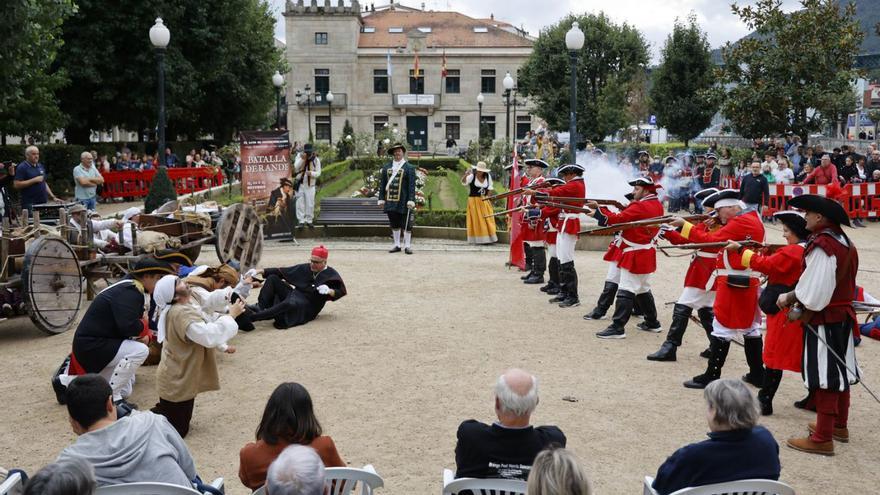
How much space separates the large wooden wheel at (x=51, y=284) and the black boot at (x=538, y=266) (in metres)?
6.21

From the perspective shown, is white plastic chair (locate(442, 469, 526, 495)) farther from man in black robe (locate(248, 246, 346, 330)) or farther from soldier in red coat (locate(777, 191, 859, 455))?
man in black robe (locate(248, 246, 346, 330))

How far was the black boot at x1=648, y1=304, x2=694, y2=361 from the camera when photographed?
838cm

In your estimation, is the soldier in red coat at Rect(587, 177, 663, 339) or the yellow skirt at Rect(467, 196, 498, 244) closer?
the soldier in red coat at Rect(587, 177, 663, 339)

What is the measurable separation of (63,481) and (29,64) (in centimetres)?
1783

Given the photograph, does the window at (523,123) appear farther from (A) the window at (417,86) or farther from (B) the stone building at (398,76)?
(A) the window at (417,86)

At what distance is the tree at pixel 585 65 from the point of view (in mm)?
52125

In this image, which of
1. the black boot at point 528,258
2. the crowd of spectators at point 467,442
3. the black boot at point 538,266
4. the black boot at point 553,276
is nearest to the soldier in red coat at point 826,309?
the crowd of spectators at point 467,442

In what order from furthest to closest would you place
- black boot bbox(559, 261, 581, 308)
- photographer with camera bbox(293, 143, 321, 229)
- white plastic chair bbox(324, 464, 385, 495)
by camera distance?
photographer with camera bbox(293, 143, 321, 229) → black boot bbox(559, 261, 581, 308) → white plastic chair bbox(324, 464, 385, 495)

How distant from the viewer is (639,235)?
9273 millimetres

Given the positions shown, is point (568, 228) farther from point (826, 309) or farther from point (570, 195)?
point (826, 309)

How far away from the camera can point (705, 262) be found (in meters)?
8.11

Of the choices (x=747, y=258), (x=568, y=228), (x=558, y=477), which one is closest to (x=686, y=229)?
(x=747, y=258)

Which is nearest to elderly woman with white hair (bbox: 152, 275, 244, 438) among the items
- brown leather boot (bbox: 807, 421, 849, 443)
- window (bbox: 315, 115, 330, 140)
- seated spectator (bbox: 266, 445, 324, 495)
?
seated spectator (bbox: 266, 445, 324, 495)

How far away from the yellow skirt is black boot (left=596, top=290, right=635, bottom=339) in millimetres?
7113
